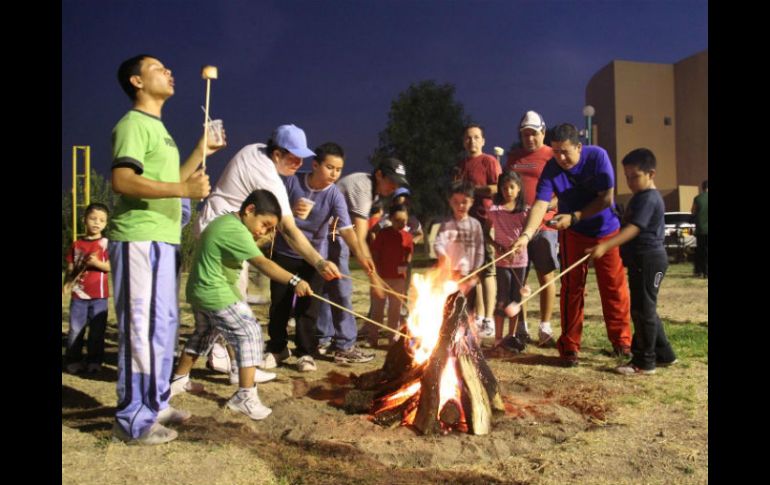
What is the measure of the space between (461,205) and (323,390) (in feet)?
8.77

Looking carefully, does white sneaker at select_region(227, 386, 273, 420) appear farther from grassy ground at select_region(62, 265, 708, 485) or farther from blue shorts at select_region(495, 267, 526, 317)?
blue shorts at select_region(495, 267, 526, 317)

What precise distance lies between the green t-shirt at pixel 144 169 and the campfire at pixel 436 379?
77.9 inches

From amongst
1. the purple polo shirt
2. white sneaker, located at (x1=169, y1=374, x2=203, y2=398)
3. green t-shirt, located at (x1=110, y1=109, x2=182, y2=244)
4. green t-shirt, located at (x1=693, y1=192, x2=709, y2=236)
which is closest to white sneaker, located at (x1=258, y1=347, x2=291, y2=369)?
white sneaker, located at (x1=169, y1=374, x2=203, y2=398)

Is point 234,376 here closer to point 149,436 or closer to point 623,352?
point 149,436

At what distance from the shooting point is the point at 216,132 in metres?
4.46

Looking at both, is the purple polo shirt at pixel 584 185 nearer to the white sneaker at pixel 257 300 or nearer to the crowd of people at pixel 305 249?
the crowd of people at pixel 305 249

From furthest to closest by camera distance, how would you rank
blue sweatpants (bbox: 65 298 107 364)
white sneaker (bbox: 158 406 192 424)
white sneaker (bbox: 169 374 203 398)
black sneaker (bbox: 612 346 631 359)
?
1. black sneaker (bbox: 612 346 631 359)
2. blue sweatpants (bbox: 65 298 107 364)
3. white sneaker (bbox: 169 374 203 398)
4. white sneaker (bbox: 158 406 192 424)

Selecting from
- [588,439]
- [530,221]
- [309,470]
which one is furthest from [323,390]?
[530,221]

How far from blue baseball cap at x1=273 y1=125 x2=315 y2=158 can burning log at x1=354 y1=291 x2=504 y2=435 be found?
182cm

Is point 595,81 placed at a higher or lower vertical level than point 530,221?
higher

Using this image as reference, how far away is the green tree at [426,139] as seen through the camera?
2759 centimetres

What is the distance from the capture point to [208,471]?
3.40 meters

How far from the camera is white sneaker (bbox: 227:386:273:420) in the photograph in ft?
14.3
